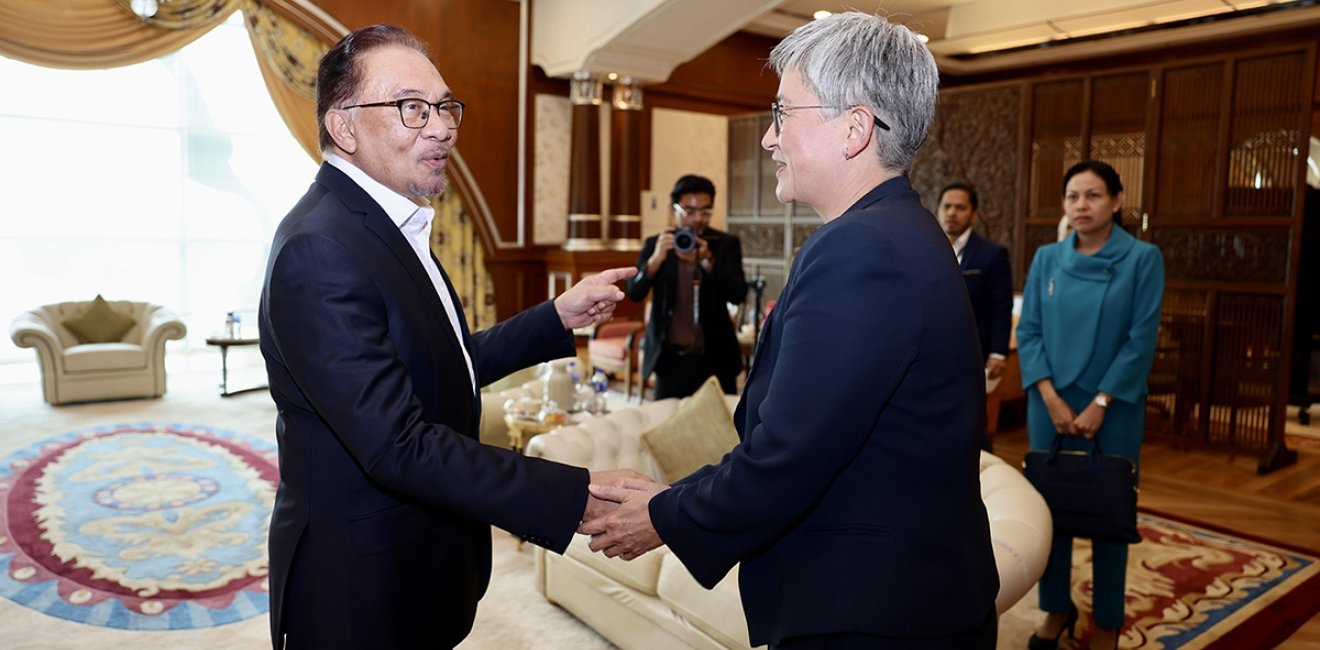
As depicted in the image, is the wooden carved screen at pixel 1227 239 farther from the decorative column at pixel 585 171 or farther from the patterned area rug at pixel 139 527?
the patterned area rug at pixel 139 527

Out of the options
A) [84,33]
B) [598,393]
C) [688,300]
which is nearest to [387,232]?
[688,300]

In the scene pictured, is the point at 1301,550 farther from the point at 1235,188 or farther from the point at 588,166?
the point at 588,166

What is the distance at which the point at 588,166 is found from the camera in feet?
28.6

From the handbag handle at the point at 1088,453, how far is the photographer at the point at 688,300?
1.47m

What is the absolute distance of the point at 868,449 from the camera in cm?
114

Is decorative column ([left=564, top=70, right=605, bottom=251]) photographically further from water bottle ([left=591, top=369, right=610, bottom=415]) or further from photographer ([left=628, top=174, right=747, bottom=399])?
photographer ([left=628, top=174, right=747, bottom=399])

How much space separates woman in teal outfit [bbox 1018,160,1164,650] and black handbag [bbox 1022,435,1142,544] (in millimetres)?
154

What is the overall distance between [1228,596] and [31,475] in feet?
19.2

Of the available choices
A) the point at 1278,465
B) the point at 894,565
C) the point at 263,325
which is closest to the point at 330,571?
the point at 263,325

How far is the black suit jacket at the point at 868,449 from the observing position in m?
1.08

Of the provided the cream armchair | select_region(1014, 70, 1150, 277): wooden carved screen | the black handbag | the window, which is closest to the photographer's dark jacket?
the black handbag

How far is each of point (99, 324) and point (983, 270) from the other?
662 centimetres

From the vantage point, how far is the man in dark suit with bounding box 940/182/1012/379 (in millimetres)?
3885

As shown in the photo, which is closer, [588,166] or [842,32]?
[842,32]
